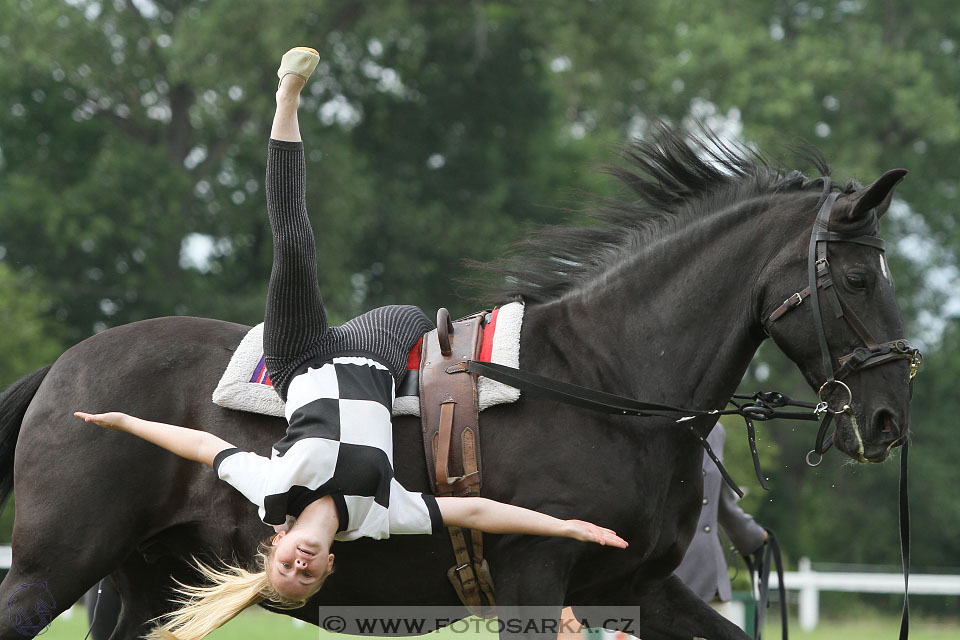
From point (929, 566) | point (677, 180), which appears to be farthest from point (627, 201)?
point (929, 566)

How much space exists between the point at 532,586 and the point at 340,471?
794 mm

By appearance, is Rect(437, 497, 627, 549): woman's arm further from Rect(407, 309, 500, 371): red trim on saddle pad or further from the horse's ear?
→ the horse's ear

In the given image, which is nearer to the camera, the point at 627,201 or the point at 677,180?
the point at 677,180

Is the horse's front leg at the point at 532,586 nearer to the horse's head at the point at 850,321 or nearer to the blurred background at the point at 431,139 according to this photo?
the horse's head at the point at 850,321

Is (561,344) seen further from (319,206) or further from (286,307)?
(319,206)

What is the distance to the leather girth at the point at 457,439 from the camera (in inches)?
159

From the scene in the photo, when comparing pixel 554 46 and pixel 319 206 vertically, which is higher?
pixel 554 46

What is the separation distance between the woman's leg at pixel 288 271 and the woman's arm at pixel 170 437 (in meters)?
0.35

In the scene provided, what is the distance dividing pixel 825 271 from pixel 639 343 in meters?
0.73

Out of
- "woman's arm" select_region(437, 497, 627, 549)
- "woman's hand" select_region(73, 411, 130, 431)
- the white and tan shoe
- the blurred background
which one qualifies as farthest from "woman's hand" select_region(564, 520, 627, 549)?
the blurred background

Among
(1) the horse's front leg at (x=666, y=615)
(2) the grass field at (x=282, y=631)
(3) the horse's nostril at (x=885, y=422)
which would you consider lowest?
(2) the grass field at (x=282, y=631)

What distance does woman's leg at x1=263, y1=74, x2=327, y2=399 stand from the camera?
13.7 ft

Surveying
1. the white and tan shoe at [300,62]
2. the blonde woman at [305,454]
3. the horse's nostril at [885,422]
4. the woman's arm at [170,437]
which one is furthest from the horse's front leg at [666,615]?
the white and tan shoe at [300,62]

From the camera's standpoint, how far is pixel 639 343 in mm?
4211
